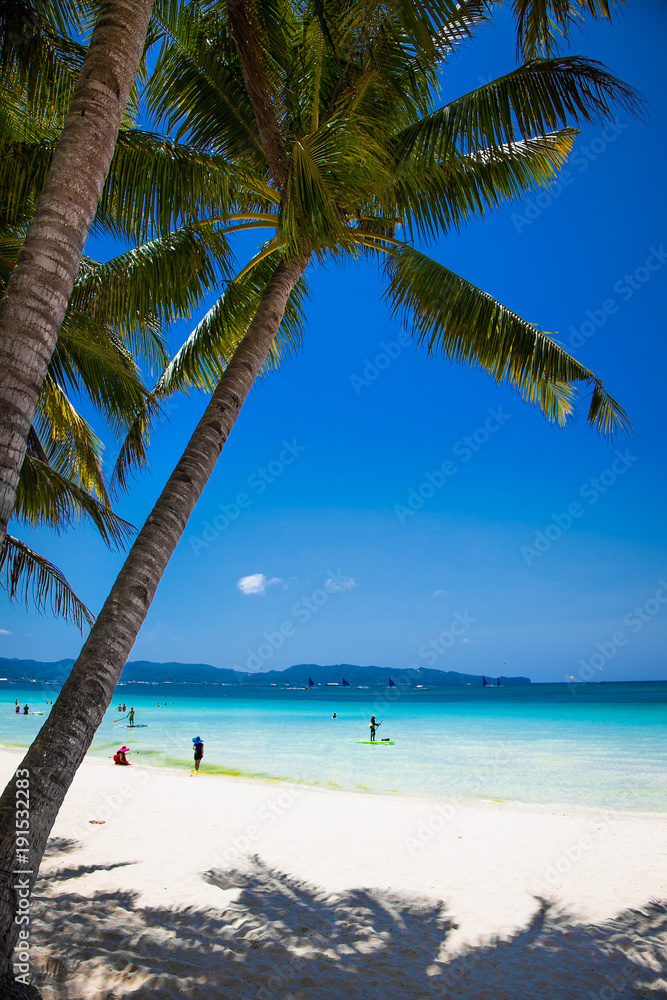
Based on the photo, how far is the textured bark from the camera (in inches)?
90.0

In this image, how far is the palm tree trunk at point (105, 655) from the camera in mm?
2396

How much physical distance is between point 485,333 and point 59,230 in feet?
14.3

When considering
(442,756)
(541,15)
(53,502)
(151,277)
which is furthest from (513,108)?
(442,756)

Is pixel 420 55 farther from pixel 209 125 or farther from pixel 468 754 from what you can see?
pixel 468 754

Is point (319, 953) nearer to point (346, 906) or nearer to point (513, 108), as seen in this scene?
point (346, 906)

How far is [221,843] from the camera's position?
791cm

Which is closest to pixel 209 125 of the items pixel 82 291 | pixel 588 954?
pixel 82 291

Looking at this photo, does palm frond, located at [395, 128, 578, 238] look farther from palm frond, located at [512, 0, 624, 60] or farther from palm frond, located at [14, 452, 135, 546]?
palm frond, located at [14, 452, 135, 546]

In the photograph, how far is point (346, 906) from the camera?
5.58 meters

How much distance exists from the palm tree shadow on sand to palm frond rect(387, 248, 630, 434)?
4594 millimetres

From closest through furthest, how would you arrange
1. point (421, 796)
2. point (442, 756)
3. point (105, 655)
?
point (105, 655) < point (421, 796) < point (442, 756)

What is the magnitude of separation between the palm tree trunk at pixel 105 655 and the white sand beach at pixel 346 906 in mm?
1686

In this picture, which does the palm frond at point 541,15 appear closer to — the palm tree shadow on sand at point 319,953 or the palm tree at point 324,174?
the palm tree at point 324,174

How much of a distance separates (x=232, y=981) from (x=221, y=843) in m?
4.46
